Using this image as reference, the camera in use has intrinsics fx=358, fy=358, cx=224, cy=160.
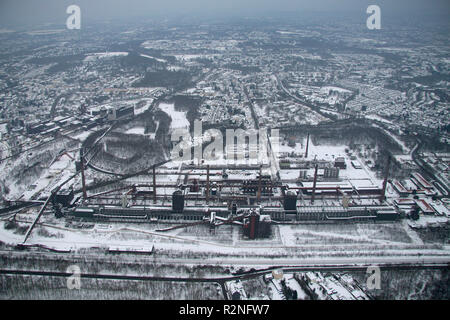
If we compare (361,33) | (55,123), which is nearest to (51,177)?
(55,123)

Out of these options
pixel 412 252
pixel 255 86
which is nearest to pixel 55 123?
pixel 255 86

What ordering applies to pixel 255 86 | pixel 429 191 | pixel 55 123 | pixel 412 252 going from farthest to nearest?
pixel 255 86 < pixel 55 123 < pixel 429 191 < pixel 412 252

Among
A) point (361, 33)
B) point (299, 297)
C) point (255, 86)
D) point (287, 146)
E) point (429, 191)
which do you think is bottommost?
point (299, 297)

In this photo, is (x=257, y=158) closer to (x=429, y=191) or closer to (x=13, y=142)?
(x=429, y=191)

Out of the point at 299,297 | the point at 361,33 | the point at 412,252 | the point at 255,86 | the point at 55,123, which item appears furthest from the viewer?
the point at 361,33

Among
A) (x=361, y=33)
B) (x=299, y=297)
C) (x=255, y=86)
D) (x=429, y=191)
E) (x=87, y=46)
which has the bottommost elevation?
(x=299, y=297)

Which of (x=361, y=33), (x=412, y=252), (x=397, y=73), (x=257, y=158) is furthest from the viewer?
(x=361, y=33)

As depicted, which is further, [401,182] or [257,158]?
[257,158]

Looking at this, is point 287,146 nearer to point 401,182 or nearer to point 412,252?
point 401,182

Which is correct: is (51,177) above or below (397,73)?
below
